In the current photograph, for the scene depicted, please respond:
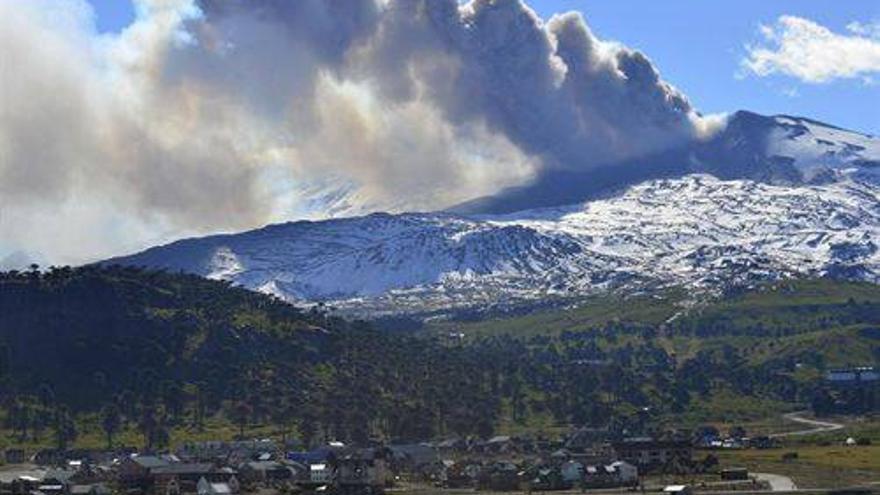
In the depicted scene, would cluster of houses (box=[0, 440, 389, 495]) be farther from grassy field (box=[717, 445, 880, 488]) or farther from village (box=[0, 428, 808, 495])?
grassy field (box=[717, 445, 880, 488])

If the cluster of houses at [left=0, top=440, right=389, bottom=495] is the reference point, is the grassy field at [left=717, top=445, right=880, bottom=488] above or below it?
below

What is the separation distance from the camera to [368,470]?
490ft

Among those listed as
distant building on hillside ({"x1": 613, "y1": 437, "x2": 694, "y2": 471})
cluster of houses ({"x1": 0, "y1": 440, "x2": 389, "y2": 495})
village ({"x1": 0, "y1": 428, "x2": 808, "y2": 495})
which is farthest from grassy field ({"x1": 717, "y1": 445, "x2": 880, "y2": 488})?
cluster of houses ({"x1": 0, "y1": 440, "x2": 389, "y2": 495})

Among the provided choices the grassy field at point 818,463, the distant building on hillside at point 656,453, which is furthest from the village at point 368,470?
the grassy field at point 818,463

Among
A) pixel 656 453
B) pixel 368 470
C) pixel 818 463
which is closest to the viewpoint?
pixel 368 470

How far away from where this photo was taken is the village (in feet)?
473

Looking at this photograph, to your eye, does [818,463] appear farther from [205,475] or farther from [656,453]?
[205,475]

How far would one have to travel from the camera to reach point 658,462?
16162 cm

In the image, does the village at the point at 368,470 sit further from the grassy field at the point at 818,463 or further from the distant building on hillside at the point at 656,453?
the grassy field at the point at 818,463

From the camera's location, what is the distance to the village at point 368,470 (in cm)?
14412

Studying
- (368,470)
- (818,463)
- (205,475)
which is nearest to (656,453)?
(818,463)

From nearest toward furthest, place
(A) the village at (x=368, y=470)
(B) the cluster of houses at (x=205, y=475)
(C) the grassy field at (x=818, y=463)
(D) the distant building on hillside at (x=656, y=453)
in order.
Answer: (C) the grassy field at (x=818, y=463)
(B) the cluster of houses at (x=205, y=475)
(A) the village at (x=368, y=470)
(D) the distant building on hillside at (x=656, y=453)

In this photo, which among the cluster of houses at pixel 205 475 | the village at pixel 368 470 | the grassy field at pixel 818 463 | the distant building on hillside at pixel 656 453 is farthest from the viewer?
the distant building on hillside at pixel 656 453

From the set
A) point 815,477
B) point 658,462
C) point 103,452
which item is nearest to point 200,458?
point 103,452
